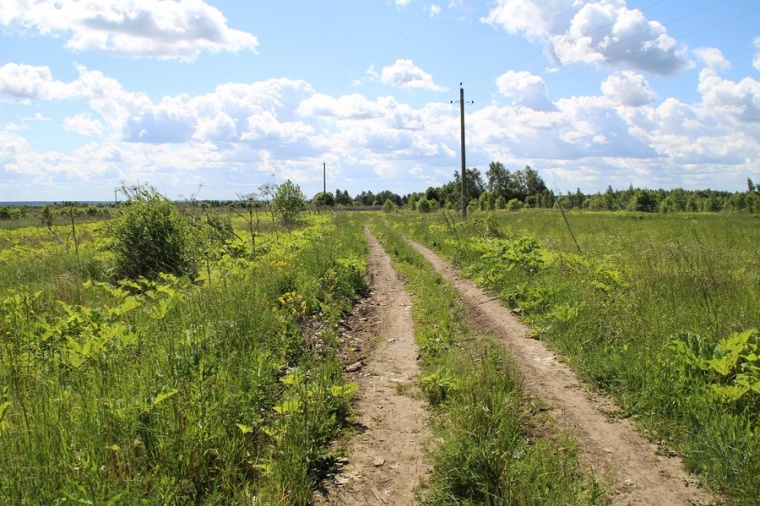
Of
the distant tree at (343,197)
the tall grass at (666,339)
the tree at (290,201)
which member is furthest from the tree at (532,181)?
the tall grass at (666,339)

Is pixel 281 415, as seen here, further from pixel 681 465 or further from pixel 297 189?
pixel 297 189

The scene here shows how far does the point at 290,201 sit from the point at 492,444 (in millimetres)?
35907

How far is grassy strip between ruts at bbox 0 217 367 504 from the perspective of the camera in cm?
289

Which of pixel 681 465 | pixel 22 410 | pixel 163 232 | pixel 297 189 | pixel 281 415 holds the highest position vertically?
pixel 297 189

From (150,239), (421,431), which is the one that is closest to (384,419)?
(421,431)

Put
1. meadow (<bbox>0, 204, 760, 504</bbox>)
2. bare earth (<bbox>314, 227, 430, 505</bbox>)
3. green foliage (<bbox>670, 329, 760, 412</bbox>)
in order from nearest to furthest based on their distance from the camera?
meadow (<bbox>0, 204, 760, 504</bbox>) → bare earth (<bbox>314, 227, 430, 505</bbox>) → green foliage (<bbox>670, 329, 760, 412</bbox>)

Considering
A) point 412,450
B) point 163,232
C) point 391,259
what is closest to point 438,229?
point 391,259

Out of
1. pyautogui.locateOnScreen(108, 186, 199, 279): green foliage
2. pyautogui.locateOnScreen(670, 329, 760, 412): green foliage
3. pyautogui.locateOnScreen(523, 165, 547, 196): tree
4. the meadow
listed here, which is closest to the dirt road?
the meadow

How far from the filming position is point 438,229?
22.7 m

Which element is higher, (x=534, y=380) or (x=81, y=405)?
(x=81, y=405)

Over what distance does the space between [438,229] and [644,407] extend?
60.6 ft

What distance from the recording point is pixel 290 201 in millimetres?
38031

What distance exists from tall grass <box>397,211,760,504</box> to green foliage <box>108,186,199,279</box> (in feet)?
24.1

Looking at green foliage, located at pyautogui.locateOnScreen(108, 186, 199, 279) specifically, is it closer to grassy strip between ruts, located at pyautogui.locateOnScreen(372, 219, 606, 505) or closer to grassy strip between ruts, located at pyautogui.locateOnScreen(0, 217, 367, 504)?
grassy strip between ruts, located at pyautogui.locateOnScreen(0, 217, 367, 504)
